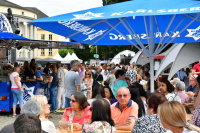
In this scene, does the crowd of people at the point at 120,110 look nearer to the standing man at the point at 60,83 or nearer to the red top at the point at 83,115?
the red top at the point at 83,115

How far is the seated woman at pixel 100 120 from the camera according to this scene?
462 centimetres

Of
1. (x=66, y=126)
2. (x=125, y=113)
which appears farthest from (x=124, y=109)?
(x=66, y=126)

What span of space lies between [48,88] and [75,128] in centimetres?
769

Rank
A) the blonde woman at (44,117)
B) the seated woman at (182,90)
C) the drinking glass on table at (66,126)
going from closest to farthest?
the blonde woman at (44,117), the drinking glass on table at (66,126), the seated woman at (182,90)

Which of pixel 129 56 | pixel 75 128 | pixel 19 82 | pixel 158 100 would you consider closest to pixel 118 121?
pixel 75 128

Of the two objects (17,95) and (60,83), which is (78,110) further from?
(60,83)

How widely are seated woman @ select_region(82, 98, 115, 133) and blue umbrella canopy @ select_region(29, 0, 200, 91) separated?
1.67m

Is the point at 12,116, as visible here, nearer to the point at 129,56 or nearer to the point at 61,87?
the point at 61,87

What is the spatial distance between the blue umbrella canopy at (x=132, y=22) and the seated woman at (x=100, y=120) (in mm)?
1667

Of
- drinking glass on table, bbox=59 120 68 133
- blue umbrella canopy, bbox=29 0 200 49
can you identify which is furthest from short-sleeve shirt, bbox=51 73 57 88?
drinking glass on table, bbox=59 120 68 133

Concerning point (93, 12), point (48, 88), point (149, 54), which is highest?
point (93, 12)

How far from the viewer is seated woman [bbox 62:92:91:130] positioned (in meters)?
6.12

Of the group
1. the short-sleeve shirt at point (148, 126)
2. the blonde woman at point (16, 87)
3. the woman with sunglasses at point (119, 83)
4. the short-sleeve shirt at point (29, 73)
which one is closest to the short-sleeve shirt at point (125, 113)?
the short-sleeve shirt at point (148, 126)

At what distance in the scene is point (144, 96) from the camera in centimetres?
756
